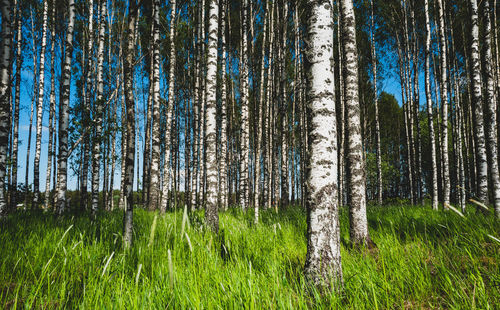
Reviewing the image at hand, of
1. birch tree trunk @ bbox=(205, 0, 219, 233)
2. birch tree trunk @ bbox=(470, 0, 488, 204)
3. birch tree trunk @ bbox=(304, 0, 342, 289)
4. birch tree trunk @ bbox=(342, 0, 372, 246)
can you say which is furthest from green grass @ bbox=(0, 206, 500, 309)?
birch tree trunk @ bbox=(470, 0, 488, 204)

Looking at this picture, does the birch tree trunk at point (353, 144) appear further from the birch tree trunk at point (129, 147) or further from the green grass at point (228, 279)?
the birch tree trunk at point (129, 147)

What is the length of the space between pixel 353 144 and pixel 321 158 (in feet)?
6.99

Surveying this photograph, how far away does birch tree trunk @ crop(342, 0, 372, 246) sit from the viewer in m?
3.68

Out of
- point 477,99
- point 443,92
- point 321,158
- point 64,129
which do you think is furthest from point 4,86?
point 443,92

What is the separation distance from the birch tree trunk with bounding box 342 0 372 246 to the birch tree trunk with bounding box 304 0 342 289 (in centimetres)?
179

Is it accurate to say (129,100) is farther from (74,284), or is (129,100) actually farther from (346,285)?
(346,285)

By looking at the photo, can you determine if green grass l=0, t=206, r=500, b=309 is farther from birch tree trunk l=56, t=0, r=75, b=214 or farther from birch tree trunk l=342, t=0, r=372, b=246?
birch tree trunk l=56, t=0, r=75, b=214

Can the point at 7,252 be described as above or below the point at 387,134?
below

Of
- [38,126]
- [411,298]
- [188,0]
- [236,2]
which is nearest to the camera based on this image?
[411,298]

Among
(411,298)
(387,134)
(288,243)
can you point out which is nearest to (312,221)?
(411,298)

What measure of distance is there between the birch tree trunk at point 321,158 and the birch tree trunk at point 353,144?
1.79 meters

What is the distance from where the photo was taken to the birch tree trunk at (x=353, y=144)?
368 cm

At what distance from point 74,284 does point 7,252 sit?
121 centimetres

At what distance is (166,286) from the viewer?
1.67 meters
